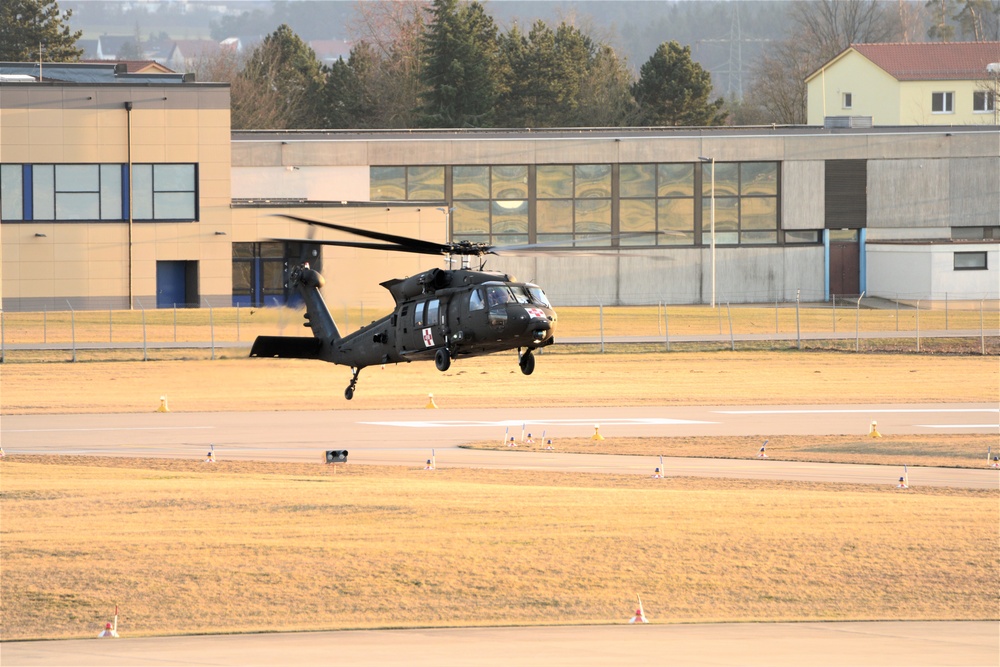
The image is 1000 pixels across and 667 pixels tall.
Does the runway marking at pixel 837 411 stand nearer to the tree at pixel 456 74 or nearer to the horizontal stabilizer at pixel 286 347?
Result: the horizontal stabilizer at pixel 286 347

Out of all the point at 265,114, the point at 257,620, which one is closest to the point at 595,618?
the point at 257,620

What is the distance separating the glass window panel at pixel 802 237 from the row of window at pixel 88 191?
147 ft

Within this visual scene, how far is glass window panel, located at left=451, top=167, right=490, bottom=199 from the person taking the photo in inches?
4193

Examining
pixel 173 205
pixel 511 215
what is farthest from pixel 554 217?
pixel 173 205

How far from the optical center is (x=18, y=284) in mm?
89562

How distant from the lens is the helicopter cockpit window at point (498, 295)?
113 feet

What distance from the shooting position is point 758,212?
357ft

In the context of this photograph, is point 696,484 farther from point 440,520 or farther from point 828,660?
point 828,660

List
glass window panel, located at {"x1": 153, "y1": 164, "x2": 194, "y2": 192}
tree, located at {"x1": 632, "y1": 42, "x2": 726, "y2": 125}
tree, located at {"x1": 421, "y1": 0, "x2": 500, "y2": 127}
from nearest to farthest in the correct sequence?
1. glass window panel, located at {"x1": 153, "y1": 164, "x2": 194, "y2": 192}
2. tree, located at {"x1": 421, "y1": 0, "x2": 500, "y2": 127}
3. tree, located at {"x1": 632, "y1": 42, "x2": 726, "y2": 125}

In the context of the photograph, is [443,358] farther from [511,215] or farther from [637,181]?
[637,181]

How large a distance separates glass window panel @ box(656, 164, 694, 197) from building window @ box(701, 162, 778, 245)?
3.29ft

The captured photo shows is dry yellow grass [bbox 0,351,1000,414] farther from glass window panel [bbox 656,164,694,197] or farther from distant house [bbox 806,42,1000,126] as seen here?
distant house [bbox 806,42,1000,126]

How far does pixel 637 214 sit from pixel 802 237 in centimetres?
1287

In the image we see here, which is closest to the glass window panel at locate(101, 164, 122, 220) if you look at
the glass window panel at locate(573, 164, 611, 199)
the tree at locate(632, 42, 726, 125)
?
the glass window panel at locate(573, 164, 611, 199)
